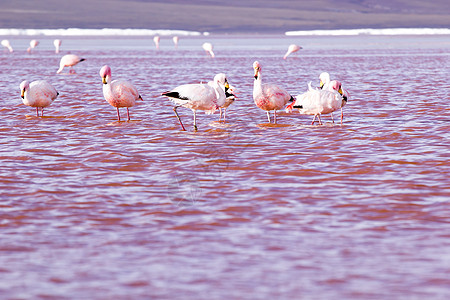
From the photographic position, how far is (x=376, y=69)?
Answer: 109 feet

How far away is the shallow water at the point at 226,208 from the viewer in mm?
6258

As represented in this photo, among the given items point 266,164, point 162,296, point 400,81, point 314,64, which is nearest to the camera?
point 162,296

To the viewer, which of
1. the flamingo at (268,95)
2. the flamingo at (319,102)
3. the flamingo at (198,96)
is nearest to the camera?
the flamingo at (198,96)

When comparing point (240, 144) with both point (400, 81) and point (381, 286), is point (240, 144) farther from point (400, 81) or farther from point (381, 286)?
point (400, 81)

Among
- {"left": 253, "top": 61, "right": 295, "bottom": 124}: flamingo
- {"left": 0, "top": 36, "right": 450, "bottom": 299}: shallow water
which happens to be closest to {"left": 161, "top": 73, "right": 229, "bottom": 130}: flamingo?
{"left": 0, "top": 36, "right": 450, "bottom": 299}: shallow water

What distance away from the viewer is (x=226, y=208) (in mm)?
8680

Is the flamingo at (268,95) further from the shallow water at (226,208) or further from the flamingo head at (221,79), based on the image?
the flamingo head at (221,79)

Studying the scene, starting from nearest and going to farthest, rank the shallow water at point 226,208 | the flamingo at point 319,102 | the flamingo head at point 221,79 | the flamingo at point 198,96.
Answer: the shallow water at point 226,208 < the flamingo at point 198,96 < the flamingo at point 319,102 < the flamingo head at point 221,79

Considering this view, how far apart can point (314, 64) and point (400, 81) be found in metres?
13.3

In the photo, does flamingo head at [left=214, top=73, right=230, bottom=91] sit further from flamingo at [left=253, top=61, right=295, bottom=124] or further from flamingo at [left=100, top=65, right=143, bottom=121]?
flamingo at [left=100, top=65, right=143, bottom=121]

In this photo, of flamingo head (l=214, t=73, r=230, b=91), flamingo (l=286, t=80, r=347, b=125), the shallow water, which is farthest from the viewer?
flamingo head (l=214, t=73, r=230, b=91)

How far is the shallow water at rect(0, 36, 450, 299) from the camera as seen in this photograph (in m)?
6.26

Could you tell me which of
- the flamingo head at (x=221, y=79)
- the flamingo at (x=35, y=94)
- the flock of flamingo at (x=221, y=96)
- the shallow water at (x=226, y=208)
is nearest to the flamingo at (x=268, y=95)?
the flock of flamingo at (x=221, y=96)

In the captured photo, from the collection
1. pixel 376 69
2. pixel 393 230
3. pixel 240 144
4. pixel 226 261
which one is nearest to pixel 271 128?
pixel 240 144
